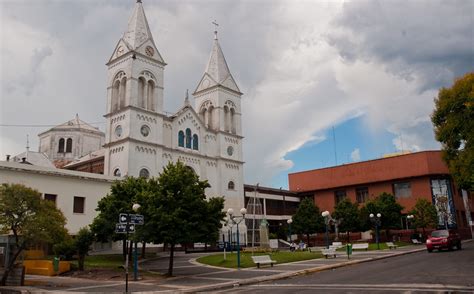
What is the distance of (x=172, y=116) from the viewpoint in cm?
5259

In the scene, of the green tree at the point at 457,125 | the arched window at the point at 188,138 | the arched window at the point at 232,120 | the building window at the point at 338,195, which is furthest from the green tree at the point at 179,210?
the building window at the point at 338,195

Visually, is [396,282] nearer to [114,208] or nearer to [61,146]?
[114,208]

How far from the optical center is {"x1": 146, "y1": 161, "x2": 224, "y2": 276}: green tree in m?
21.7

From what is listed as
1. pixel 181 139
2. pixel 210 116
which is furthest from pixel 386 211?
pixel 210 116

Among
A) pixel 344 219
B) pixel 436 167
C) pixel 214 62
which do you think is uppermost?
pixel 214 62

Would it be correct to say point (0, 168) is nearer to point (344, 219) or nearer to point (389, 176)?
point (344, 219)

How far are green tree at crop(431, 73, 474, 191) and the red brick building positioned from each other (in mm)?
28407

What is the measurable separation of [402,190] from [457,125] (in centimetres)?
3300

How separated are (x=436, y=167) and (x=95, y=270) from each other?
47033 mm

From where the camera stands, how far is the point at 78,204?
127ft

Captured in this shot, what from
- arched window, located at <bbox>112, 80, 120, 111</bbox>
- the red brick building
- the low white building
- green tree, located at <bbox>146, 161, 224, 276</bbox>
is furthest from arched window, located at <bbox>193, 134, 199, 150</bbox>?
green tree, located at <bbox>146, 161, 224, 276</bbox>

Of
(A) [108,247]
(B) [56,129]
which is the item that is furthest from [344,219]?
(B) [56,129]

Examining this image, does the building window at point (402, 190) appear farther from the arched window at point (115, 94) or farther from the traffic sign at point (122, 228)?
the traffic sign at point (122, 228)

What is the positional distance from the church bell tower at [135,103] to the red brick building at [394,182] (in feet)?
97.0
